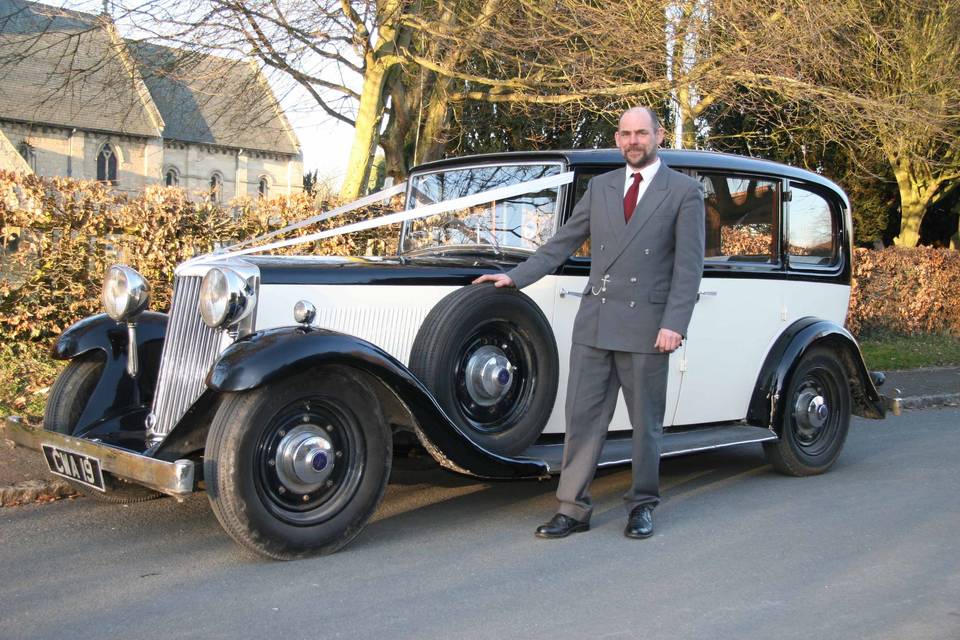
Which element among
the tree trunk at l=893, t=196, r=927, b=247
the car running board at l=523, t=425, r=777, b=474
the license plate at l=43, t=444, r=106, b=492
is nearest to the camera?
the license plate at l=43, t=444, r=106, b=492

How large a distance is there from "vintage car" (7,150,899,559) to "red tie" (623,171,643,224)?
463 millimetres

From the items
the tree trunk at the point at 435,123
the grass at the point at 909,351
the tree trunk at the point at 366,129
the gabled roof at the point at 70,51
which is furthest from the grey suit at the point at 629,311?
the grass at the point at 909,351

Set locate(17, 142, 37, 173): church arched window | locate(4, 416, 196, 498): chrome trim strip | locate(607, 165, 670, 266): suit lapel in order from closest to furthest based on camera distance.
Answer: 1. locate(4, 416, 196, 498): chrome trim strip
2. locate(607, 165, 670, 266): suit lapel
3. locate(17, 142, 37, 173): church arched window

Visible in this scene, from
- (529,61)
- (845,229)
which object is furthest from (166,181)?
(845,229)

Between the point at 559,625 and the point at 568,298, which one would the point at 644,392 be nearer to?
the point at 568,298

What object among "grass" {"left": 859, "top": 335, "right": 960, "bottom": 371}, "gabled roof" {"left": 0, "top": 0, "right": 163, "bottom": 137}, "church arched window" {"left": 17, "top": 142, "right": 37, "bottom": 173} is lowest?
"grass" {"left": 859, "top": 335, "right": 960, "bottom": 371}

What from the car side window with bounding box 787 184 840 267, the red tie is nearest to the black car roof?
the car side window with bounding box 787 184 840 267

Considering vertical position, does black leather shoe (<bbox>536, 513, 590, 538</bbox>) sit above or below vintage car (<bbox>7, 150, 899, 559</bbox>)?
below

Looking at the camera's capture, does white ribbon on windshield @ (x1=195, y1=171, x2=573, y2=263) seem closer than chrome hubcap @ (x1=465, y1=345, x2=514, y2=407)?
No

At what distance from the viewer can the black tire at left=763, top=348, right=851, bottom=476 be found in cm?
602

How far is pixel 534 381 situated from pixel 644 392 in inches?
24.5

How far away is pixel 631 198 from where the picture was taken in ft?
15.4

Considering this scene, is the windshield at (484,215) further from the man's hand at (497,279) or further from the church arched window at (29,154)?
the church arched window at (29,154)

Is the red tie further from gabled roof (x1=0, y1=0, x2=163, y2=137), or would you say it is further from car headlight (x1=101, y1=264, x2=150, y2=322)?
gabled roof (x1=0, y1=0, x2=163, y2=137)
